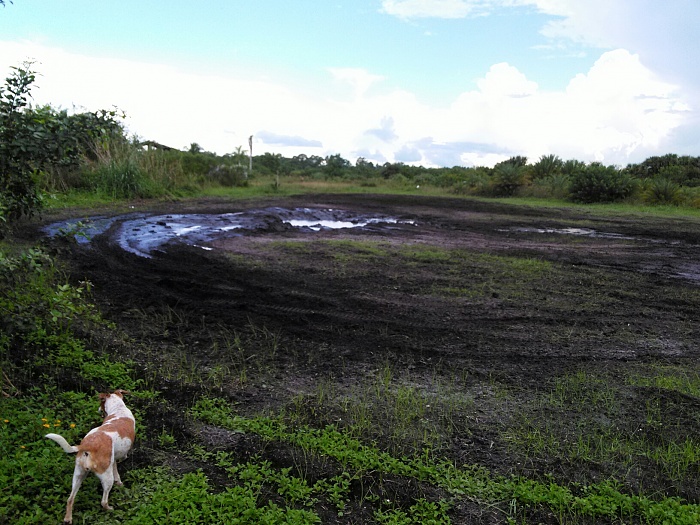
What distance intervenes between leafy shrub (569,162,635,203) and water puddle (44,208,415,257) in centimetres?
1121

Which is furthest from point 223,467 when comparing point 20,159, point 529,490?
point 20,159

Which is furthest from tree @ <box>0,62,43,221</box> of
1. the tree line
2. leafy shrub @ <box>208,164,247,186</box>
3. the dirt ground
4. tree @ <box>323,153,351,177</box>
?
tree @ <box>323,153,351,177</box>

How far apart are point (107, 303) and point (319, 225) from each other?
860 cm

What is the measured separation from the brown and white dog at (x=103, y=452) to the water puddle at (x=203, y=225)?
581cm

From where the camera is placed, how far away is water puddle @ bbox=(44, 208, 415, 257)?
10.3m

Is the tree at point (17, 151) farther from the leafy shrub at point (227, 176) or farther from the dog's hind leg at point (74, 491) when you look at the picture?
the leafy shrub at point (227, 176)

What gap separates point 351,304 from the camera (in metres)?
6.58

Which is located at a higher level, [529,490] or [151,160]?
[151,160]

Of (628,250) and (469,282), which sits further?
(628,250)

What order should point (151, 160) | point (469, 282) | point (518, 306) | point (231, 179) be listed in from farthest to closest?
1. point (231, 179)
2. point (151, 160)
3. point (469, 282)
4. point (518, 306)

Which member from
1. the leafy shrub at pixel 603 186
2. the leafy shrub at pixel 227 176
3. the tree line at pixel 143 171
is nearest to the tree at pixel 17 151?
the tree line at pixel 143 171

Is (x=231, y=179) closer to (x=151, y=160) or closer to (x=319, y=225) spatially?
(x=151, y=160)

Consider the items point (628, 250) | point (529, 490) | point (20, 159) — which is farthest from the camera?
point (628, 250)

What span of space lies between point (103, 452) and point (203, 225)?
10606 mm
